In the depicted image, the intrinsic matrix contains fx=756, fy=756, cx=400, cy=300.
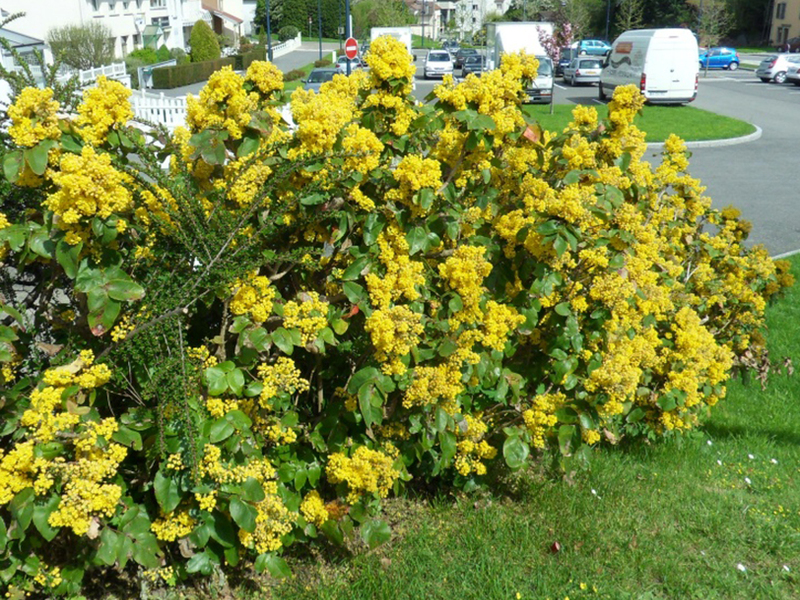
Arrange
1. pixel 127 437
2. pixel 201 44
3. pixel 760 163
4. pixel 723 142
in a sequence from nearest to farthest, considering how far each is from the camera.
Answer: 1. pixel 127 437
2. pixel 760 163
3. pixel 723 142
4. pixel 201 44

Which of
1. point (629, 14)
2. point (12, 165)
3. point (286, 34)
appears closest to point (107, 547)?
point (12, 165)

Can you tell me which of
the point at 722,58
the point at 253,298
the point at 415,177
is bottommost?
the point at 253,298

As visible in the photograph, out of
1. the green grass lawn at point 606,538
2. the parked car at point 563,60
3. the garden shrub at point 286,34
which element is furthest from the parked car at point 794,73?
the garden shrub at point 286,34

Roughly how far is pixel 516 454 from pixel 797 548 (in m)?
1.35

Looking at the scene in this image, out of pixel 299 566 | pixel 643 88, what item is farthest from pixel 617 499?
pixel 643 88

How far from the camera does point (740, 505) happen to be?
3.63 meters

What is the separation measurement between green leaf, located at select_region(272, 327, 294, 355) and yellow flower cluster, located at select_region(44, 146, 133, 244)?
657mm

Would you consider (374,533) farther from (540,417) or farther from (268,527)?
(540,417)

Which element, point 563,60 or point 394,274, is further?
point 563,60

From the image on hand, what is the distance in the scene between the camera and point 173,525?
2.51 m

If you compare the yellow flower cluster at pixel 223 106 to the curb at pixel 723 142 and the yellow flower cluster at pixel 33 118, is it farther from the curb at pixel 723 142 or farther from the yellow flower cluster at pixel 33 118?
the curb at pixel 723 142

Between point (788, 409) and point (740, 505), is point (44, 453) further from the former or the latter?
point (788, 409)

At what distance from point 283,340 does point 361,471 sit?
601mm

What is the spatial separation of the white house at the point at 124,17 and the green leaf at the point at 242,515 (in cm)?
3055
